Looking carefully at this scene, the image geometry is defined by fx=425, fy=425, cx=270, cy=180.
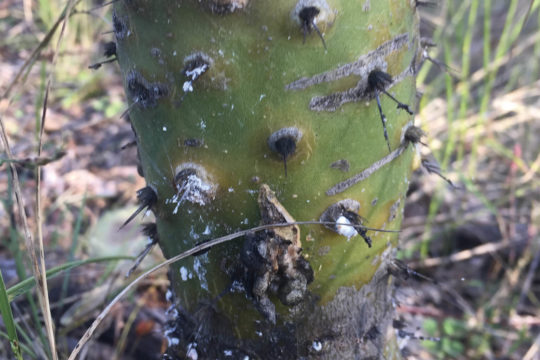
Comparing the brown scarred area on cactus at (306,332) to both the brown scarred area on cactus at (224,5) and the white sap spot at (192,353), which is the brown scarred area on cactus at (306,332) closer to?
the white sap spot at (192,353)

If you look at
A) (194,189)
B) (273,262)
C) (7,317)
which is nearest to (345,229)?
(273,262)

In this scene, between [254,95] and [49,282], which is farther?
[49,282]

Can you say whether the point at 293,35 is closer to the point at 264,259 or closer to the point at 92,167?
the point at 264,259

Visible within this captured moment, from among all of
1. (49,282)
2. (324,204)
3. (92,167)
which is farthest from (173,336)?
(92,167)

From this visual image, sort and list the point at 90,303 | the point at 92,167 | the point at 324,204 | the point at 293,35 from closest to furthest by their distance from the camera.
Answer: the point at 293,35 → the point at 324,204 → the point at 90,303 → the point at 92,167

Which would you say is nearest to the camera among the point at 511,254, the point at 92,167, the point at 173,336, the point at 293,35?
the point at 293,35

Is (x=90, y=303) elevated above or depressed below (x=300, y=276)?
above

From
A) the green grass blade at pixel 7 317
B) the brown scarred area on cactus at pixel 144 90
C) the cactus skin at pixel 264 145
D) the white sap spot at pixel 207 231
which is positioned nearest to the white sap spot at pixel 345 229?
the cactus skin at pixel 264 145
